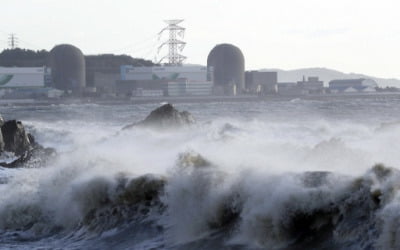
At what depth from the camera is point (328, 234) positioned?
9789 millimetres

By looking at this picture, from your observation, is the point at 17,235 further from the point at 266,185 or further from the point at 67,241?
the point at 266,185

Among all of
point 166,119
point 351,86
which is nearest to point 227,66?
point 351,86

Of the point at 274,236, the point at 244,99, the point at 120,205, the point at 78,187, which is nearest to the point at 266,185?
the point at 274,236

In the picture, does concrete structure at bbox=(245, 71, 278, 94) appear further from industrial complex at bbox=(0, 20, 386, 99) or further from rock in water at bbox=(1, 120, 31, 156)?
rock in water at bbox=(1, 120, 31, 156)

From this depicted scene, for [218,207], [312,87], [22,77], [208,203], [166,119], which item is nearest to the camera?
[218,207]

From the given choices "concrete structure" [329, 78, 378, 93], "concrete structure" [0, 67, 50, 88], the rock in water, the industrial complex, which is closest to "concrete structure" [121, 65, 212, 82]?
the industrial complex

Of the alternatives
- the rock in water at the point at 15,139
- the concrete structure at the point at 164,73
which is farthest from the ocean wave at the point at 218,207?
the concrete structure at the point at 164,73

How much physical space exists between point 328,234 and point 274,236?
2.30 feet

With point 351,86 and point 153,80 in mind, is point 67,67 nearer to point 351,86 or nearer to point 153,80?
point 153,80

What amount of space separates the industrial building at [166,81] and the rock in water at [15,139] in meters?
82.7

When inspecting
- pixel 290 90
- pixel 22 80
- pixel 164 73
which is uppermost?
pixel 164 73

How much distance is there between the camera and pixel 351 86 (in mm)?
133750

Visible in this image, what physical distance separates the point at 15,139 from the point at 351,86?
360 ft

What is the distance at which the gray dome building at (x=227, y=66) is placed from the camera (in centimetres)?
12400
